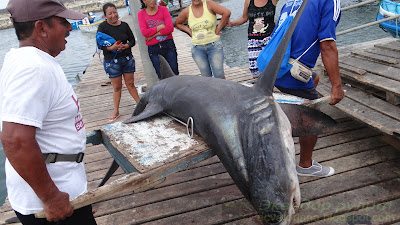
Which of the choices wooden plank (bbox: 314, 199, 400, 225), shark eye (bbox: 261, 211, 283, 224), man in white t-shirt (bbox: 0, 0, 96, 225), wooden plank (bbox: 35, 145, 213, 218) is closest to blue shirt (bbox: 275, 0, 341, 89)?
wooden plank (bbox: 314, 199, 400, 225)

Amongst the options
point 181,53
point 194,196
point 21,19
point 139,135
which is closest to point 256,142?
point 139,135

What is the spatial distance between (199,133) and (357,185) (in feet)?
5.80

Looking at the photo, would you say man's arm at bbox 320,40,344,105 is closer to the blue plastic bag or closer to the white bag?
the white bag

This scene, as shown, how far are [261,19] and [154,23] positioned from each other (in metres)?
1.64

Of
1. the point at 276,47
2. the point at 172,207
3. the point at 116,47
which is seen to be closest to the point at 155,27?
the point at 116,47

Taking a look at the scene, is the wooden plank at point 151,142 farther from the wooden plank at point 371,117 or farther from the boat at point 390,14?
the boat at point 390,14

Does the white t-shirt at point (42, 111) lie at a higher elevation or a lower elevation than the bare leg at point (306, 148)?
higher

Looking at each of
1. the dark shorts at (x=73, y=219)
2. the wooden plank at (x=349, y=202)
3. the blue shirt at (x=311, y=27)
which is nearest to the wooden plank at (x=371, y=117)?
the wooden plank at (x=349, y=202)

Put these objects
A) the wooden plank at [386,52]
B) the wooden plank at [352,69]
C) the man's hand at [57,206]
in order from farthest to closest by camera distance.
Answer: the wooden plank at [386,52]
the wooden plank at [352,69]
the man's hand at [57,206]

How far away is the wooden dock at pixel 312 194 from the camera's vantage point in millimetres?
2443

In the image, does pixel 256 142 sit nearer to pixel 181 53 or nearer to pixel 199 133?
pixel 199 133

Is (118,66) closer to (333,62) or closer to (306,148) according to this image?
(306,148)

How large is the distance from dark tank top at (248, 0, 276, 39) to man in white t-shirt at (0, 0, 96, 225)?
9.82ft

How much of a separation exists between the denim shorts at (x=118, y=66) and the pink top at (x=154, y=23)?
49 centimetres
